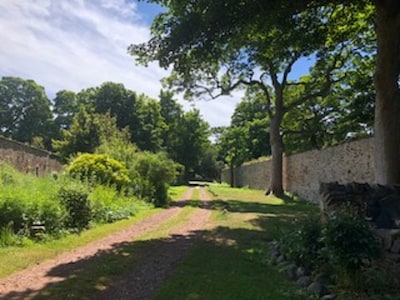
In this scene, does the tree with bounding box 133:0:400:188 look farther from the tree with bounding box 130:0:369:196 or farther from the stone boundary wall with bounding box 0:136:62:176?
the stone boundary wall with bounding box 0:136:62:176

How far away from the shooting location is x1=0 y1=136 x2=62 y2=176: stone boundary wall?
688 inches

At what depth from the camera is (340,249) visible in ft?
17.3

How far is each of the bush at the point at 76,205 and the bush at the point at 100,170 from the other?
4234 mm

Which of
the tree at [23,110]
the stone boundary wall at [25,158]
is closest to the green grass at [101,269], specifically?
the stone boundary wall at [25,158]

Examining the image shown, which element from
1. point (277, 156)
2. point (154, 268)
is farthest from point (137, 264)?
point (277, 156)

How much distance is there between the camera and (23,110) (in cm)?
6175

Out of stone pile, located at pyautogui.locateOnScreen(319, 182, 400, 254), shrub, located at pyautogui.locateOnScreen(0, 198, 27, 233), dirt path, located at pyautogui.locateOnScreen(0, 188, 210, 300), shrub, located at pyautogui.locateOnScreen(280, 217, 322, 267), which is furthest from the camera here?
shrub, located at pyautogui.locateOnScreen(0, 198, 27, 233)

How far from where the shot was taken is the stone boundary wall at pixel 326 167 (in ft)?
52.4

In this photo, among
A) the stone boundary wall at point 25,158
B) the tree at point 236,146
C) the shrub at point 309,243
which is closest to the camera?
the shrub at point 309,243

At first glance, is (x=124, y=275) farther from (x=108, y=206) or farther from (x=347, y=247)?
(x=108, y=206)

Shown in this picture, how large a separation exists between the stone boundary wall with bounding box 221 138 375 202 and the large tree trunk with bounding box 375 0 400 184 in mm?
3980

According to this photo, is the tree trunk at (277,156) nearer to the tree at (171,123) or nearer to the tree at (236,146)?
the tree at (236,146)

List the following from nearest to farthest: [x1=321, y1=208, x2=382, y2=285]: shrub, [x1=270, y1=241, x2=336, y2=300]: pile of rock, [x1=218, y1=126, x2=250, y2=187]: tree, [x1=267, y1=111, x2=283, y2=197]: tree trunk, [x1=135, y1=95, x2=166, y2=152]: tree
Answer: [x1=321, y1=208, x2=382, y2=285]: shrub < [x1=270, y1=241, x2=336, y2=300]: pile of rock < [x1=267, y1=111, x2=283, y2=197]: tree trunk < [x1=218, y1=126, x2=250, y2=187]: tree < [x1=135, y1=95, x2=166, y2=152]: tree

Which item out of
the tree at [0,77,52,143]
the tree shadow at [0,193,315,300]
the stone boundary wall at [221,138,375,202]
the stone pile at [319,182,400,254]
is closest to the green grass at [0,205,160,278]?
the tree shadow at [0,193,315,300]
